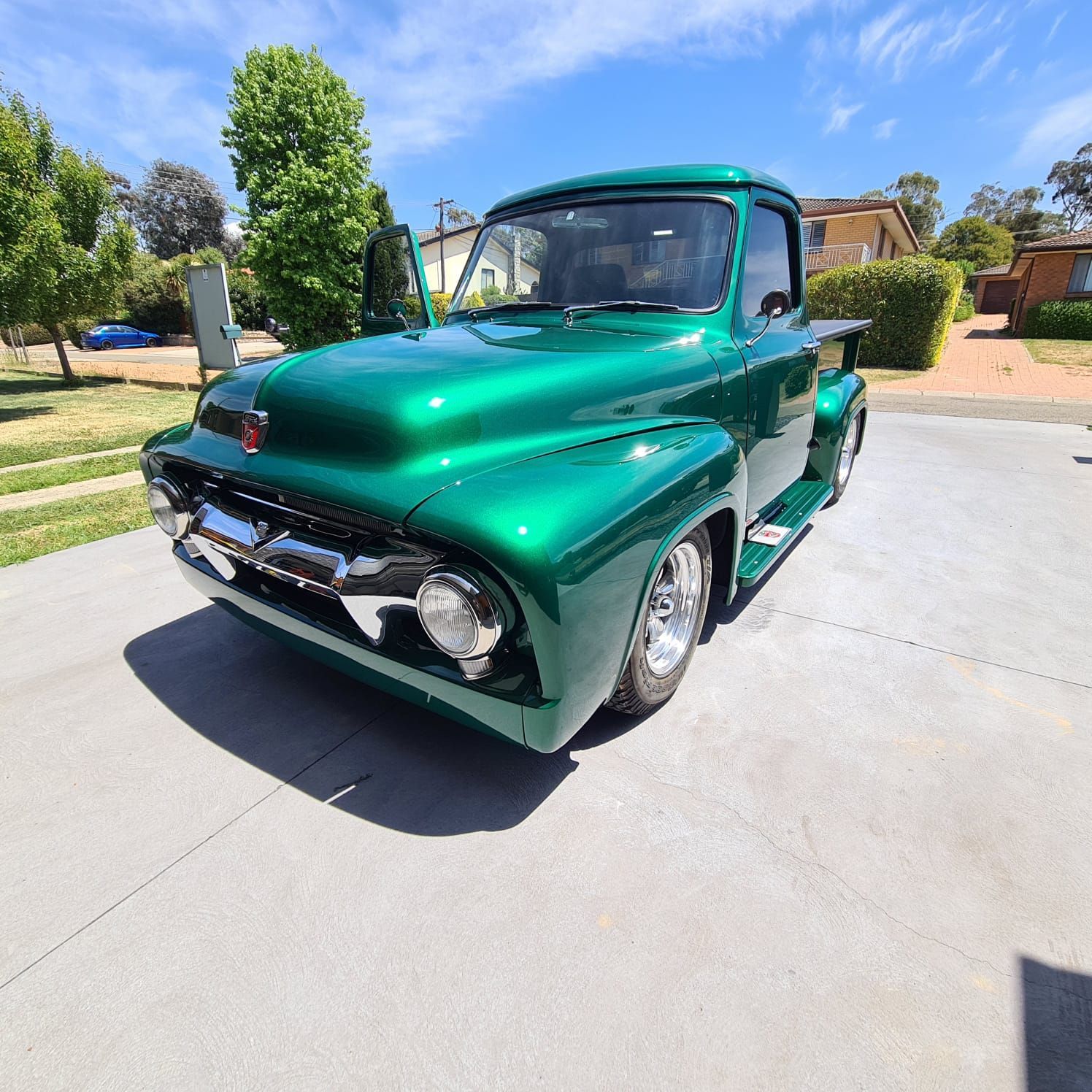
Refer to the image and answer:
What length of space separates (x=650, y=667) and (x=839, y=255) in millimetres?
25554

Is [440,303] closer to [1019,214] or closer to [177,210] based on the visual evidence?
[177,210]

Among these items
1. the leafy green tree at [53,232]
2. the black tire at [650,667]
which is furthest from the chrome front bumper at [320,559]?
the leafy green tree at [53,232]

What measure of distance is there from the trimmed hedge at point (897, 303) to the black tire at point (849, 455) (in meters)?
10.9

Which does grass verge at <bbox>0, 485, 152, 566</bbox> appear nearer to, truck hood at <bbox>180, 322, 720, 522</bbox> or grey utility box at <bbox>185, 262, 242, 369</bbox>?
truck hood at <bbox>180, 322, 720, 522</bbox>

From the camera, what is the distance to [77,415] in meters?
10.6

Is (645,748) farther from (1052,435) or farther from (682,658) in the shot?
(1052,435)

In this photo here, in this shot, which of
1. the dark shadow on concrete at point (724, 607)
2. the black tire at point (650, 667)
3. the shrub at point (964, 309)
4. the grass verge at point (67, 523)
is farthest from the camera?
the shrub at point (964, 309)

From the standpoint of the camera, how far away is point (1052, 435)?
7.77m

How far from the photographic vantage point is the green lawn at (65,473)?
6.06 m

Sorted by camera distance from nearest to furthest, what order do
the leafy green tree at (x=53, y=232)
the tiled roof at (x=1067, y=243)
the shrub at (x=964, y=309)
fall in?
the leafy green tree at (x=53, y=232)
the tiled roof at (x=1067, y=243)
the shrub at (x=964, y=309)

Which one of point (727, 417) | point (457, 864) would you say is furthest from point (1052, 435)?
point (457, 864)

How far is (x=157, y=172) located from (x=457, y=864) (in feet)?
208

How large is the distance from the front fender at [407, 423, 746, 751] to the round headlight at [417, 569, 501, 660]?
0.30 feet

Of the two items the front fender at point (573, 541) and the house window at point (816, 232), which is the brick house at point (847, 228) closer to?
the house window at point (816, 232)
